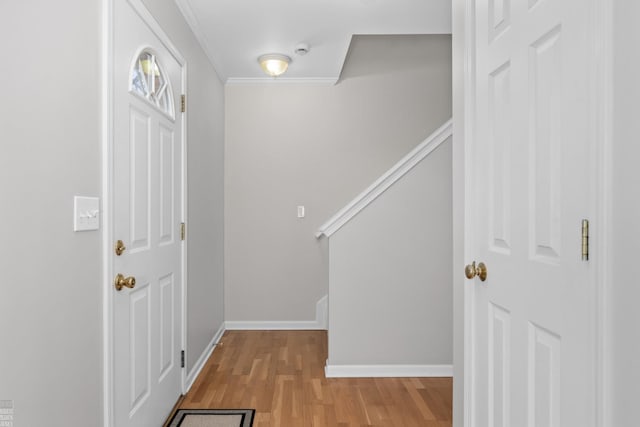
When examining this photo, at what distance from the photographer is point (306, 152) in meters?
4.24

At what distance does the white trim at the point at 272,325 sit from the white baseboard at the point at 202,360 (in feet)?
0.43

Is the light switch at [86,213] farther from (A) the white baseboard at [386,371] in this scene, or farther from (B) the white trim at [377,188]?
(A) the white baseboard at [386,371]

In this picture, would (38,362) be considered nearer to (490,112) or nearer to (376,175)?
(490,112)

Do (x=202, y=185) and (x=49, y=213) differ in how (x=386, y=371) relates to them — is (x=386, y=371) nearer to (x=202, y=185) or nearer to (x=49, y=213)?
(x=202, y=185)

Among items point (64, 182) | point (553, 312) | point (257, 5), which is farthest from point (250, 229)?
point (553, 312)

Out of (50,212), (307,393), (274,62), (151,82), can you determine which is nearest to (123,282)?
(50,212)

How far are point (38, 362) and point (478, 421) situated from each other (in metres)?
1.40

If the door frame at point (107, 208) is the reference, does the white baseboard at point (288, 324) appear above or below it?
below

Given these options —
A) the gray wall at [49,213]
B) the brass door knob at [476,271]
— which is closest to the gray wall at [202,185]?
the gray wall at [49,213]

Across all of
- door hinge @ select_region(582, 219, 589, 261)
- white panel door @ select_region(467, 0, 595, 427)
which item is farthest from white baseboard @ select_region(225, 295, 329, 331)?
door hinge @ select_region(582, 219, 589, 261)

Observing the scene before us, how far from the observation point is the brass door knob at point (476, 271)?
142cm

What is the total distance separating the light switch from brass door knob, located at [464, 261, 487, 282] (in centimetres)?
133

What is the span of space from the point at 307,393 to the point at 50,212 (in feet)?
6.42

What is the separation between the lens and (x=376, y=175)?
13.9 ft
